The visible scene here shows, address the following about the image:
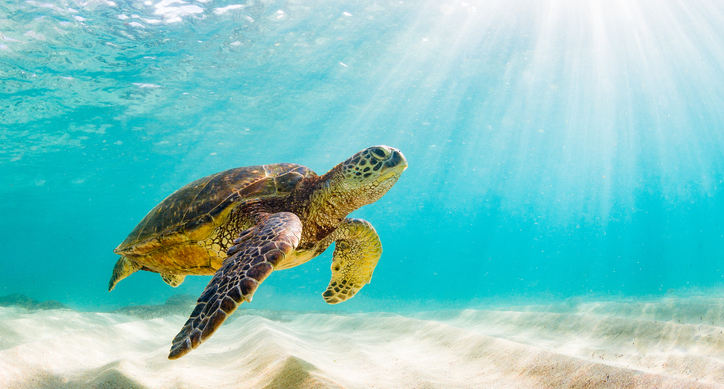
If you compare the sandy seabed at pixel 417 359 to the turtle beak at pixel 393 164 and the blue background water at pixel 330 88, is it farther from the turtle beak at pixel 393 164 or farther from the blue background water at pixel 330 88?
the blue background water at pixel 330 88

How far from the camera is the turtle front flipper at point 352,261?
397 centimetres

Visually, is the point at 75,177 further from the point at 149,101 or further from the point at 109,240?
the point at 109,240

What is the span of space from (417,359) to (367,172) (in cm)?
239

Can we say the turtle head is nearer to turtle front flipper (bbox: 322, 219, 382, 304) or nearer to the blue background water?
turtle front flipper (bbox: 322, 219, 382, 304)

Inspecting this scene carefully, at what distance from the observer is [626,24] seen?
1571 cm

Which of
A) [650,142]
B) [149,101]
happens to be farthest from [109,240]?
[650,142]

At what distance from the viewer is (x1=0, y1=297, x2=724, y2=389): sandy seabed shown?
7.80 feet

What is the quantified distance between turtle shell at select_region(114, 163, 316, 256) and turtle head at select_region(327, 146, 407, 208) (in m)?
0.66

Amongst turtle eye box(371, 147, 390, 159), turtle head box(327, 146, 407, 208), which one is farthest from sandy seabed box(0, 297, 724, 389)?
turtle eye box(371, 147, 390, 159)

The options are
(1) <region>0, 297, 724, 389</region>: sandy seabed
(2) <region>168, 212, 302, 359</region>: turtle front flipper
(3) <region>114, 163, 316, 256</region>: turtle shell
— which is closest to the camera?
(2) <region>168, 212, 302, 359</region>: turtle front flipper

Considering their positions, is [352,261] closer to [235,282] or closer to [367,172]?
[367,172]

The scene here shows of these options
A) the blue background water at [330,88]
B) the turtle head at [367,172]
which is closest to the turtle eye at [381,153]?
the turtle head at [367,172]

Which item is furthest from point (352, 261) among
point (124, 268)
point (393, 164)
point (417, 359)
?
point (124, 268)

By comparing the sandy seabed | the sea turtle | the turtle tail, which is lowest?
the sandy seabed
